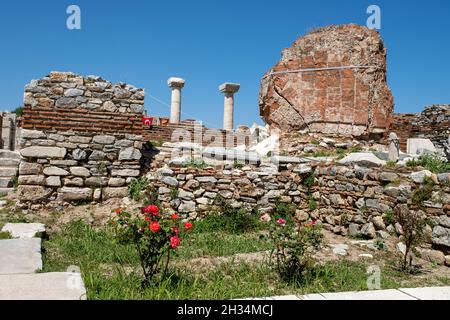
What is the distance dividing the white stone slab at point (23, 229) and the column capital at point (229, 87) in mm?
12608

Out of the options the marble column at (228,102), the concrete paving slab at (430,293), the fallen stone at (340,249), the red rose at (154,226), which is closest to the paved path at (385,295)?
the concrete paving slab at (430,293)

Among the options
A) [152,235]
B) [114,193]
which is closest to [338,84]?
[114,193]

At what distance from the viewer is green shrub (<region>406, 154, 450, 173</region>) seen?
6.02m

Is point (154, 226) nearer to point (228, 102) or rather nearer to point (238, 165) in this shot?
point (238, 165)

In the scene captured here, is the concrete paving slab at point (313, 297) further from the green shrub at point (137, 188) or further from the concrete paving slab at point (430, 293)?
the green shrub at point (137, 188)

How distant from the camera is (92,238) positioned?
239 inches

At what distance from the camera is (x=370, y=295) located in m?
3.75

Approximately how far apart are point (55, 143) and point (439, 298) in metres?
6.66

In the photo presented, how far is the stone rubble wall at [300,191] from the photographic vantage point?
21.1 ft

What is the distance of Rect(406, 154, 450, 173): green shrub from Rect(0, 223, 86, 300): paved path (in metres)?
5.26

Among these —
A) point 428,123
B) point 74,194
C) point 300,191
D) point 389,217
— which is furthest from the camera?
point 428,123

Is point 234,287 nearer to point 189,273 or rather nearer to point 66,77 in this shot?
point 189,273

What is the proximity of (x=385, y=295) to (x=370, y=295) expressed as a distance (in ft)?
0.52

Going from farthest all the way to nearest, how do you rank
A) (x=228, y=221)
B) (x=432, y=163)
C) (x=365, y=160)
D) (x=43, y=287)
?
(x=228, y=221) < (x=365, y=160) < (x=432, y=163) < (x=43, y=287)
